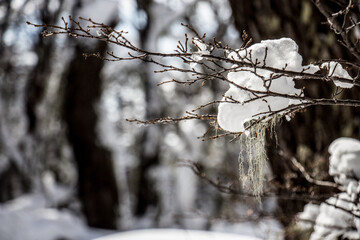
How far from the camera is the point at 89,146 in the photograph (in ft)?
26.3

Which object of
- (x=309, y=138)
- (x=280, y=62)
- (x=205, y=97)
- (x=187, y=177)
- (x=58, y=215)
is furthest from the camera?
(x=205, y=97)

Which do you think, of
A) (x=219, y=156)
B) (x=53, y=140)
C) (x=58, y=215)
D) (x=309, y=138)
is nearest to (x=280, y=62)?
(x=309, y=138)

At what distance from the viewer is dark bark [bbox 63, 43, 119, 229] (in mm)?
Result: 8023

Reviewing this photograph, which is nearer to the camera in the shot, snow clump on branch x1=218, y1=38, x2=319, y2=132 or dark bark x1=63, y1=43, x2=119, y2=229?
snow clump on branch x1=218, y1=38, x2=319, y2=132

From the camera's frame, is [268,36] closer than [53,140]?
Yes

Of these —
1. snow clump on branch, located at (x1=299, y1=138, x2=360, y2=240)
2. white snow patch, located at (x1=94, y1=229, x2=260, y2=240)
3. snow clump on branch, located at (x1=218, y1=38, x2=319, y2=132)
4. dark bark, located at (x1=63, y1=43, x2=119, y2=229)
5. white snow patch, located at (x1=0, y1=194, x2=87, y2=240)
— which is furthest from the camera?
dark bark, located at (x1=63, y1=43, x2=119, y2=229)

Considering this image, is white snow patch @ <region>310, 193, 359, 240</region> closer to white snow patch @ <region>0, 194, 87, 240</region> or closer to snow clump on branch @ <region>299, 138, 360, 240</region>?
snow clump on branch @ <region>299, 138, 360, 240</region>

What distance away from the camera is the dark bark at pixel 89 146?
26.3 ft

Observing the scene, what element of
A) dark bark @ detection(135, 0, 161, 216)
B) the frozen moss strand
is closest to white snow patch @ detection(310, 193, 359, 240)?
the frozen moss strand

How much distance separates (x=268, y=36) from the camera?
3.56 meters

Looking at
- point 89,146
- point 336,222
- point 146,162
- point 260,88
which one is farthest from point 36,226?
point 260,88

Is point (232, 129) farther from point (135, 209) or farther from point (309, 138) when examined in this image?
point (135, 209)

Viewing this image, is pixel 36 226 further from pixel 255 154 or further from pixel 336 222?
pixel 255 154

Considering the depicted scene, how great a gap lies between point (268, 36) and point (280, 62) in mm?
2159
